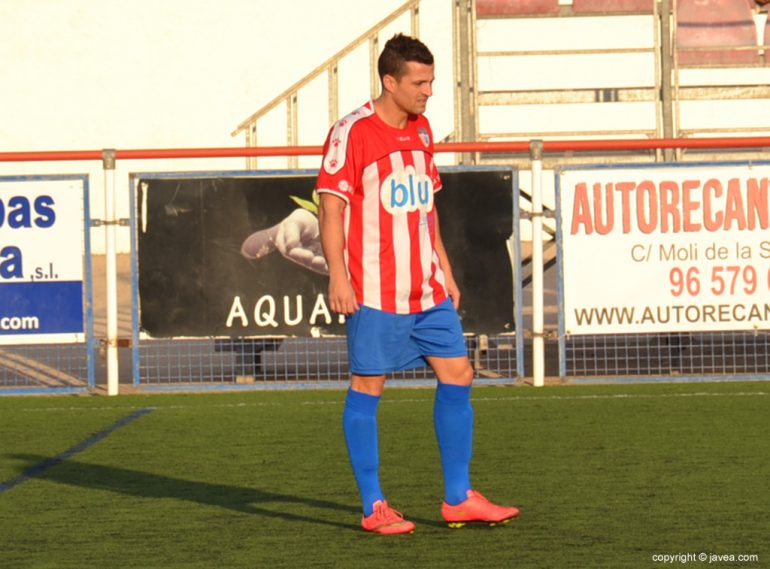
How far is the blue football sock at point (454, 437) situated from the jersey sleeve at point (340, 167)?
87 centimetres

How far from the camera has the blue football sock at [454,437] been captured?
6418 mm

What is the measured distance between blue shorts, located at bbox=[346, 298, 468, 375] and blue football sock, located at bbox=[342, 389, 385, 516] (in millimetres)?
139

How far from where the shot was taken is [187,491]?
24.7 ft

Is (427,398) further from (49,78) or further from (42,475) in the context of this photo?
(49,78)

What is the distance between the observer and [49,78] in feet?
114

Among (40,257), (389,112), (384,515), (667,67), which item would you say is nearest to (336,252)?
(389,112)

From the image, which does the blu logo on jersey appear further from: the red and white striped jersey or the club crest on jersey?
the club crest on jersey

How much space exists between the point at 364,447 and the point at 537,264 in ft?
18.4

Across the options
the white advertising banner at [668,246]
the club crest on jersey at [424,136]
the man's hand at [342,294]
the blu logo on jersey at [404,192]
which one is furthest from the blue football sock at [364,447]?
the white advertising banner at [668,246]

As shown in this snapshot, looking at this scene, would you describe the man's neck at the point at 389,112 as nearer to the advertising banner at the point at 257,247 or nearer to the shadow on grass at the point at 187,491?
the shadow on grass at the point at 187,491

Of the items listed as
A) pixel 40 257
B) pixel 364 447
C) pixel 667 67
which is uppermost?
pixel 667 67

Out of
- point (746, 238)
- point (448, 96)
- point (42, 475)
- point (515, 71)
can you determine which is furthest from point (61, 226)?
point (448, 96)

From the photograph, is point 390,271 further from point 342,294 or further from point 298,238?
point 298,238

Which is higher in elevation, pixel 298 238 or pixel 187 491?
pixel 298 238
